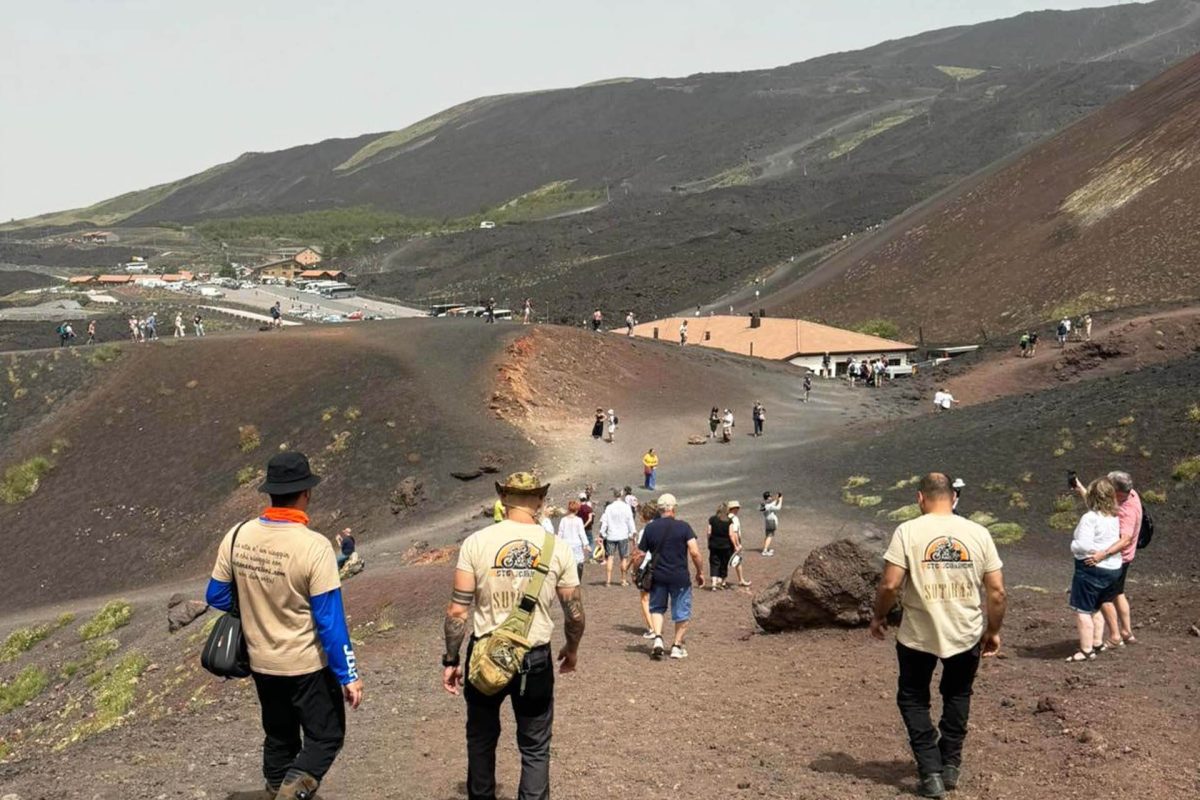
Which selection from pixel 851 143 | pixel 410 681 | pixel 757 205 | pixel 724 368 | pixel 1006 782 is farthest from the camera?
pixel 851 143

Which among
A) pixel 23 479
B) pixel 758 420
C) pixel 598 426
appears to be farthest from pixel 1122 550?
pixel 23 479

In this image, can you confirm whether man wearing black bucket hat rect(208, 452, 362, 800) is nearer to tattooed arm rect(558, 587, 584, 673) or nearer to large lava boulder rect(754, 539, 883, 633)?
tattooed arm rect(558, 587, 584, 673)

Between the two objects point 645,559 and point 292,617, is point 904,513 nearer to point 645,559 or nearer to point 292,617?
point 645,559

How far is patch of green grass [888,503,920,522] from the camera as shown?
2412 cm

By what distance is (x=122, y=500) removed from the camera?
36.0m

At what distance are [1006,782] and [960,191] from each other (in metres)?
96.2

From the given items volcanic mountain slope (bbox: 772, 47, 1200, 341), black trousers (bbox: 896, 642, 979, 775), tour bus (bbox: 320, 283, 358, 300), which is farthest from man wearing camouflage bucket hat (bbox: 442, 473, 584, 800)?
tour bus (bbox: 320, 283, 358, 300)

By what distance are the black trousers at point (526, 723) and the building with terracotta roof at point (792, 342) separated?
52.0 m

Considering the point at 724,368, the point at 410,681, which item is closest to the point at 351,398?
the point at 724,368

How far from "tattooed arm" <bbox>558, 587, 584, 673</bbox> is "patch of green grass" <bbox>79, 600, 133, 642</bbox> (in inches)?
728

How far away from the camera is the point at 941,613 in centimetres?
677

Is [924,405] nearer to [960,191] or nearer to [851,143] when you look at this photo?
[960,191]

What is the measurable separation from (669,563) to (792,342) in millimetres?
49340

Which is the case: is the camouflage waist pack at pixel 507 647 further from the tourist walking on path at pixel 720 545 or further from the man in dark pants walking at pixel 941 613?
the tourist walking on path at pixel 720 545
